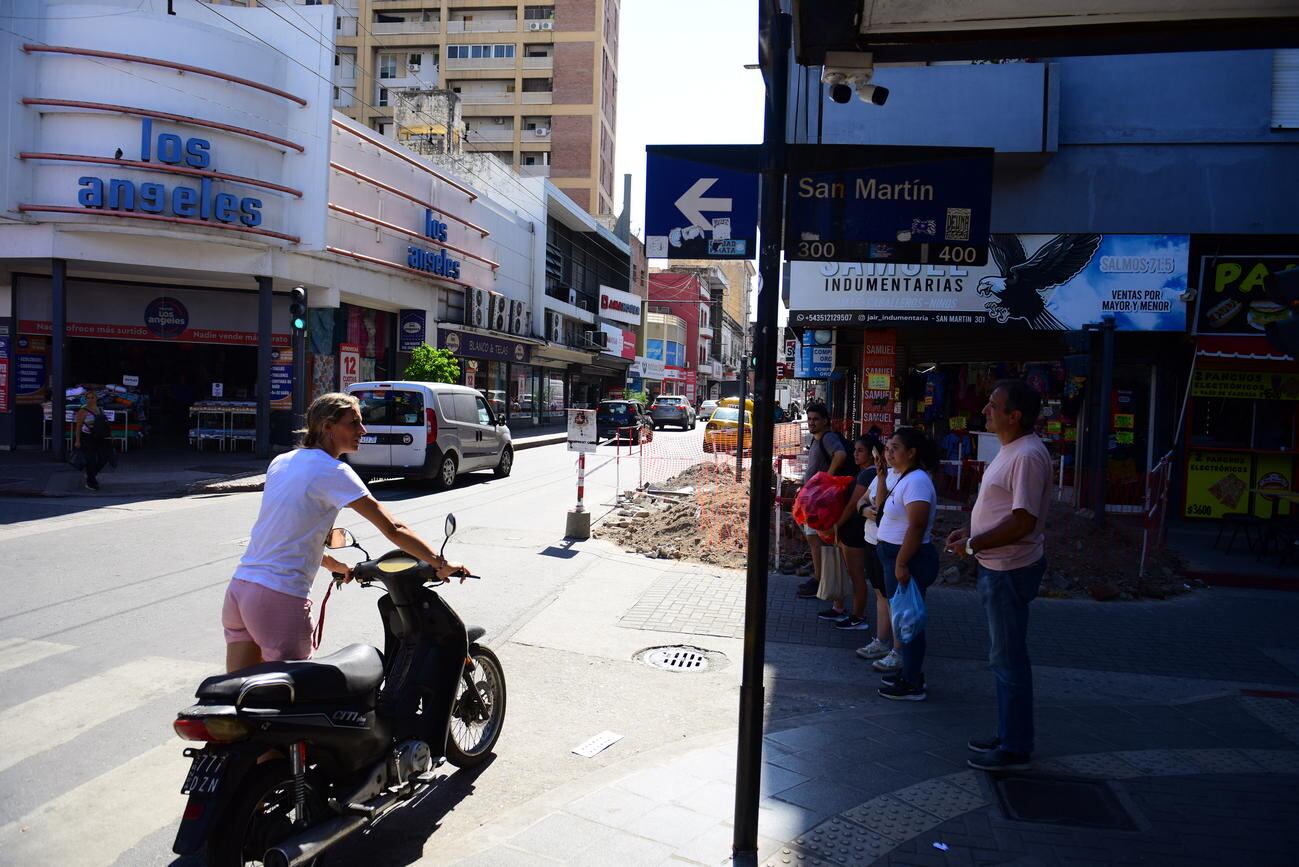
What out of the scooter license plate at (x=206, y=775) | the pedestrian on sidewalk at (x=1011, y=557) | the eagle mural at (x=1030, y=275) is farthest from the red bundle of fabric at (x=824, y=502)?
the eagle mural at (x=1030, y=275)

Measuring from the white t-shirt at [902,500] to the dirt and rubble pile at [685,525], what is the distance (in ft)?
8.70

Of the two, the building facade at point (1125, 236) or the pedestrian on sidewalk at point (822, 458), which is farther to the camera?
the building facade at point (1125, 236)

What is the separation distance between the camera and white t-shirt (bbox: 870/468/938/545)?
18.7ft

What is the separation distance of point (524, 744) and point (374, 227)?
72.9 ft

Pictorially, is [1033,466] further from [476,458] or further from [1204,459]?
[476,458]

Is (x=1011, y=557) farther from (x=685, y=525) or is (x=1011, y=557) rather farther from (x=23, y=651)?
(x=685, y=525)

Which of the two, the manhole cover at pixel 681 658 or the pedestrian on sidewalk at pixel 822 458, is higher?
the pedestrian on sidewalk at pixel 822 458

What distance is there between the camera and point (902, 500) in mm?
5902

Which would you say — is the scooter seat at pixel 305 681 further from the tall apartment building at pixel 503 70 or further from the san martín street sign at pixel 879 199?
the tall apartment building at pixel 503 70

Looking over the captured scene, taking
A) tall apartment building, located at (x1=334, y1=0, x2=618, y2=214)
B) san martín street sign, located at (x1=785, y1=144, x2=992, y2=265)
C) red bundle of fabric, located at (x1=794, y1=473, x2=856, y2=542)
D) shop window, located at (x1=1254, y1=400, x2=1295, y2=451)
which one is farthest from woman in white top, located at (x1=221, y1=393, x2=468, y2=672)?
tall apartment building, located at (x1=334, y1=0, x2=618, y2=214)

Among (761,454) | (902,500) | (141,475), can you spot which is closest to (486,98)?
(141,475)

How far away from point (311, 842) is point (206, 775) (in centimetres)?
47

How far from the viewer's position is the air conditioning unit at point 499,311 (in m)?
33.0

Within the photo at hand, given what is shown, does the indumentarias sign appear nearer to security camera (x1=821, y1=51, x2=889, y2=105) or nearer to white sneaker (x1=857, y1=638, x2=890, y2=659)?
white sneaker (x1=857, y1=638, x2=890, y2=659)
